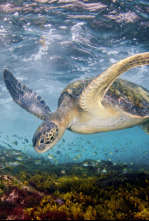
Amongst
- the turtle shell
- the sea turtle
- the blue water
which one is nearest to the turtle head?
the sea turtle

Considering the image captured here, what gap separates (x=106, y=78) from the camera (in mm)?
2551

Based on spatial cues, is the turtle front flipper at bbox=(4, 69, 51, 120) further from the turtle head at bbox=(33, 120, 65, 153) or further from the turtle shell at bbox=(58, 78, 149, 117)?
the turtle head at bbox=(33, 120, 65, 153)

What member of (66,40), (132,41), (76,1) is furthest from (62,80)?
(76,1)

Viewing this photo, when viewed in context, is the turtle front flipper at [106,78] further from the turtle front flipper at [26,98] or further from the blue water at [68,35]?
the blue water at [68,35]

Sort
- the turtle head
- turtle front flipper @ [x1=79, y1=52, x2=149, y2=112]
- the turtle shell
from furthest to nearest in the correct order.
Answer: the turtle shell < the turtle head < turtle front flipper @ [x1=79, y1=52, x2=149, y2=112]

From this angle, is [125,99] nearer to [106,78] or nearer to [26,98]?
[106,78]

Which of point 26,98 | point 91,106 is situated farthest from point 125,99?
point 26,98

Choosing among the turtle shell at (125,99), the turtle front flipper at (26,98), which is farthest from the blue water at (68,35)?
the turtle shell at (125,99)

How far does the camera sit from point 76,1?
679 cm

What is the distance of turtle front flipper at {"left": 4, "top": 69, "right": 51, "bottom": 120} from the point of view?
14.4 ft

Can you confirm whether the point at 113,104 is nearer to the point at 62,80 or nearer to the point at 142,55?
the point at 142,55

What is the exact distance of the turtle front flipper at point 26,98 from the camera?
4.39 meters

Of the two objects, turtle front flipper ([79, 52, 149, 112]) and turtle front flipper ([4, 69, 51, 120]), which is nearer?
turtle front flipper ([79, 52, 149, 112])

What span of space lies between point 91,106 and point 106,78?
86cm
